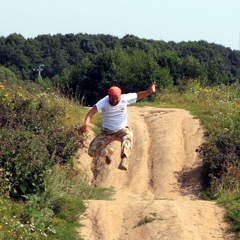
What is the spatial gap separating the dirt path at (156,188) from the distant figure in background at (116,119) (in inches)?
38.7

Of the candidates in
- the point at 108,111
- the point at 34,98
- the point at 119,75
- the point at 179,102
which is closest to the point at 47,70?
the point at 119,75

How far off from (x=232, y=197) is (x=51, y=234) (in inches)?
136

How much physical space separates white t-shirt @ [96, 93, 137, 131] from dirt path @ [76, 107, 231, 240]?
1418mm

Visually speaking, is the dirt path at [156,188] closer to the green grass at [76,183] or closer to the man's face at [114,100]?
the green grass at [76,183]

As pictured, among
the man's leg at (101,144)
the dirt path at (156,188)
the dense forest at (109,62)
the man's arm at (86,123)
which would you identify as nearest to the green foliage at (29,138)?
the man's arm at (86,123)

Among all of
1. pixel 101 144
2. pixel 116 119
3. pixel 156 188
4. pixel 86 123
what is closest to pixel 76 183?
pixel 101 144

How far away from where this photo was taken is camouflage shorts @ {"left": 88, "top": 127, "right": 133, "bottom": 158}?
12594mm

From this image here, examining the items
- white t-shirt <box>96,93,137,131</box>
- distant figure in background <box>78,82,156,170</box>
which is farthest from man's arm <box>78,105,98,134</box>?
white t-shirt <box>96,93,137,131</box>

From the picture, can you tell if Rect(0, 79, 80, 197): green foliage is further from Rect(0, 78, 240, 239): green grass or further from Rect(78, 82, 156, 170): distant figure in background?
Rect(78, 82, 156, 170): distant figure in background

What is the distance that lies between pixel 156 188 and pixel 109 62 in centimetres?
1979

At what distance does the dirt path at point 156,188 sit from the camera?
1063cm

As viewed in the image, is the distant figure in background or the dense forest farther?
the dense forest

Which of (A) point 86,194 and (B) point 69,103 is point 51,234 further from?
(B) point 69,103

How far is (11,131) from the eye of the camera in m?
12.0
